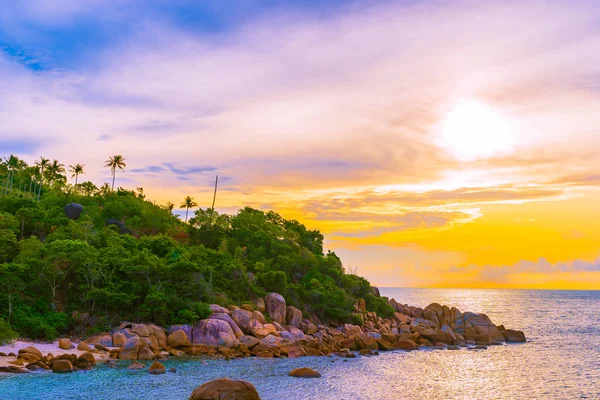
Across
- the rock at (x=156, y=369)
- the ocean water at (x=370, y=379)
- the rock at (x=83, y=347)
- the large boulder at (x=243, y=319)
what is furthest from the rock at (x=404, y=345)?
the rock at (x=83, y=347)

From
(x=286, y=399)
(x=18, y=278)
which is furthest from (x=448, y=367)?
(x=18, y=278)

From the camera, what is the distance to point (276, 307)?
176 ft

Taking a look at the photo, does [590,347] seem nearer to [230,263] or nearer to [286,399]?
[230,263]

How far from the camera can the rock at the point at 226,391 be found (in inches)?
830

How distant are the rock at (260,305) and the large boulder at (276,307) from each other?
1.94 ft

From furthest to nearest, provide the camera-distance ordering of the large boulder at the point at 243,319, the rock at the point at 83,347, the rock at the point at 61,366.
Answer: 1. the large boulder at the point at 243,319
2. the rock at the point at 83,347
3. the rock at the point at 61,366

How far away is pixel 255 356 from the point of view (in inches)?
1607

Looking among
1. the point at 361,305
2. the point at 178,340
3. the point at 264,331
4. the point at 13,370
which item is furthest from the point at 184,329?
the point at 361,305

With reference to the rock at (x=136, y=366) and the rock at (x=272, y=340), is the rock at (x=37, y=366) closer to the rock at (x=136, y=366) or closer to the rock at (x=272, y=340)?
the rock at (x=136, y=366)

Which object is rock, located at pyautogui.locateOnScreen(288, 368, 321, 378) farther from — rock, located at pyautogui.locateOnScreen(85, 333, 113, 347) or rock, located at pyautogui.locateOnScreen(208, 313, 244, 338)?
rock, located at pyautogui.locateOnScreen(85, 333, 113, 347)

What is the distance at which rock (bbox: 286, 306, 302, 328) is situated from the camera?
53912 mm

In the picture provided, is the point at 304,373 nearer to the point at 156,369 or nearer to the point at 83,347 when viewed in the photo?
the point at 156,369

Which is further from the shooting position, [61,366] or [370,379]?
[370,379]

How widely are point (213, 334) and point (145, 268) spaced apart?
328 inches
